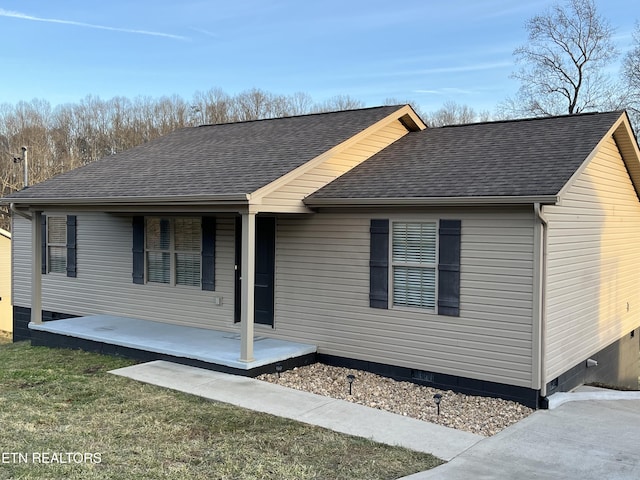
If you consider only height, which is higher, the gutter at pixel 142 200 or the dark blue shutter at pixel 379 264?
the gutter at pixel 142 200

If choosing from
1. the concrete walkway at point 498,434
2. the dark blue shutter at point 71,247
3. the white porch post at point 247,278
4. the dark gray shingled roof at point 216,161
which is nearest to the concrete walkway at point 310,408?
the concrete walkway at point 498,434

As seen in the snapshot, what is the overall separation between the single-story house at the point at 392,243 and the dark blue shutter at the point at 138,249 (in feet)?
0.14

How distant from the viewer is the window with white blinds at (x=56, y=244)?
40.0ft

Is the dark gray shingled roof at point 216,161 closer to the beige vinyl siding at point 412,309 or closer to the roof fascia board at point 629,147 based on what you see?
the beige vinyl siding at point 412,309

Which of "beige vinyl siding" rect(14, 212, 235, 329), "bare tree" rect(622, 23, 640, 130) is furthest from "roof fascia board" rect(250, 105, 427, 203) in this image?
"bare tree" rect(622, 23, 640, 130)

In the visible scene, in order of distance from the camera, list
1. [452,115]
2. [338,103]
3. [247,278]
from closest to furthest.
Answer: [247,278] → [452,115] → [338,103]

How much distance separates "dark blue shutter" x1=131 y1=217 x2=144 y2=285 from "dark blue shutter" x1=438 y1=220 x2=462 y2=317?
5.68 meters

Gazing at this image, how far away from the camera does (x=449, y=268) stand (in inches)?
295

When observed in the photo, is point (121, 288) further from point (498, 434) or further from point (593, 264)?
point (593, 264)

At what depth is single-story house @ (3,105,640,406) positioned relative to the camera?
7164 mm

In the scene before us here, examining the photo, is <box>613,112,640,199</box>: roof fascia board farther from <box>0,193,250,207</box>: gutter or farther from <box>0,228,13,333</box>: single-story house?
<box>0,228,13,333</box>: single-story house

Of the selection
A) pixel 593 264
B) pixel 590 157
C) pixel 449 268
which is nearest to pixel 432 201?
pixel 449 268

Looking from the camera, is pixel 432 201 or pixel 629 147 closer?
pixel 432 201

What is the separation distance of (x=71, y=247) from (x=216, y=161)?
4.12 metres
